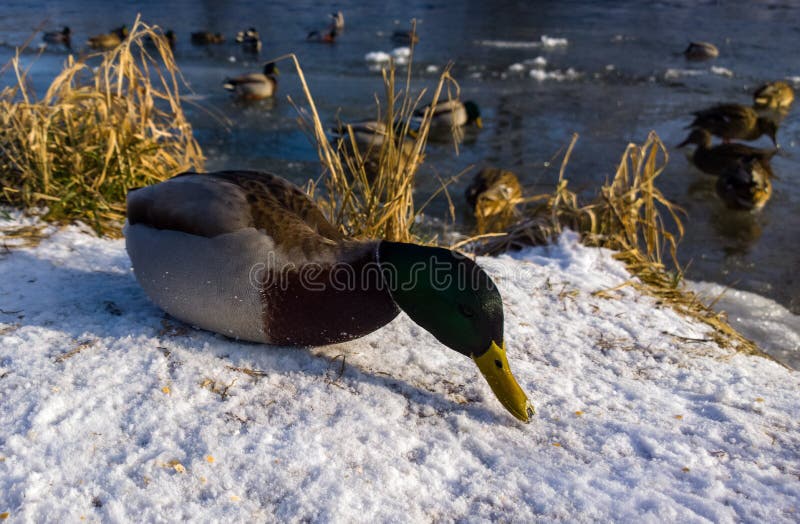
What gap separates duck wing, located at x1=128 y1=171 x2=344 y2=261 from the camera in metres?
1.92

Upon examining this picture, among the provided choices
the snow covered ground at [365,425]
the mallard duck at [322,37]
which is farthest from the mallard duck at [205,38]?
the snow covered ground at [365,425]

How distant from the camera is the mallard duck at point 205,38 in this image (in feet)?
44.1

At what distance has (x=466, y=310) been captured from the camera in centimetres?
177

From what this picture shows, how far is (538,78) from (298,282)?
29.7 feet

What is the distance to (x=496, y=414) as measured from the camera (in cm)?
184

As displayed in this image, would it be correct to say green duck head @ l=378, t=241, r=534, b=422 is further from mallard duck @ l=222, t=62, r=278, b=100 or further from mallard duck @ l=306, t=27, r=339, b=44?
mallard duck @ l=306, t=27, r=339, b=44

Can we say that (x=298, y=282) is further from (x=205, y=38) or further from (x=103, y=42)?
(x=103, y=42)

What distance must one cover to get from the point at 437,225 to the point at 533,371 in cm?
292

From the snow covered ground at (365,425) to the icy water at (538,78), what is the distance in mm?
1874

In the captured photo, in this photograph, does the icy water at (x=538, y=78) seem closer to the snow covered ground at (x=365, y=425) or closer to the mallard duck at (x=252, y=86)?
the mallard duck at (x=252, y=86)

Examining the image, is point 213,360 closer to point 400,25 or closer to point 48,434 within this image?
point 48,434

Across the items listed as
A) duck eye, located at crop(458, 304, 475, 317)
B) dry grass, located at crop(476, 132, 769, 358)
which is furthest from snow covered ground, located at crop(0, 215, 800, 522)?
dry grass, located at crop(476, 132, 769, 358)

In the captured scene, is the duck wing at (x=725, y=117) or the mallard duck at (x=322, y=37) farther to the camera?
the mallard duck at (x=322, y=37)

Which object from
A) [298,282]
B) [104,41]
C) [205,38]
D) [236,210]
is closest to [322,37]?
[205,38]
